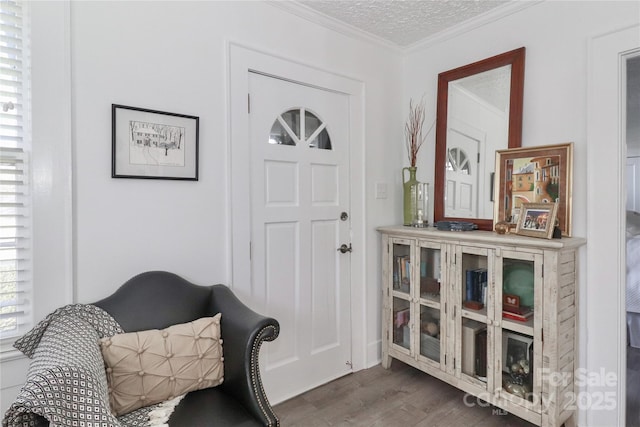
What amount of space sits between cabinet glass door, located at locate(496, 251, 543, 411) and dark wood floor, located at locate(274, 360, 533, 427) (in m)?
0.26

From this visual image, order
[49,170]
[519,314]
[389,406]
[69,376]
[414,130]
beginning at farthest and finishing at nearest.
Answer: [414,130], [389,406], [519,314], [49,170], [69,376]

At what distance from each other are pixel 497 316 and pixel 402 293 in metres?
0.68

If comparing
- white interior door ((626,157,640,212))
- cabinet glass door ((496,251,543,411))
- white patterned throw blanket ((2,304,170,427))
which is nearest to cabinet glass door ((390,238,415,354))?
cabinet glass door ((496,251,543,411))

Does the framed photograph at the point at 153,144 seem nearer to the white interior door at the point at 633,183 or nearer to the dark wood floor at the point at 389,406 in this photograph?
the dark wood floor at the point at 389,406

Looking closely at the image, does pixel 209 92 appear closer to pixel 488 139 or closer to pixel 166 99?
pixel 166 99

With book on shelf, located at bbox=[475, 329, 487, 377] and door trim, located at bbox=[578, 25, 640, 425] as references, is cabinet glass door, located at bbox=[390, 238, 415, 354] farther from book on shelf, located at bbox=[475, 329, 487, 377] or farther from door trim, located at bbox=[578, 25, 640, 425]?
door trim, located at bbox=[578, 25, 640, 425]

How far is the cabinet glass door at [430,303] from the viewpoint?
7.37 ft

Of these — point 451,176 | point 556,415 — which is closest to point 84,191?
point 451,176

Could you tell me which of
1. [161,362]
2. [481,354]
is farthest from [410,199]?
[161,362]

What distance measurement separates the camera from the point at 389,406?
2.12 metres

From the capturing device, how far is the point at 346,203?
254cm

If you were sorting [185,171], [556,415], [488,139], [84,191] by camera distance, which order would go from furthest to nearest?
[488,139]
[185,171]
[556,415]
[84,191]

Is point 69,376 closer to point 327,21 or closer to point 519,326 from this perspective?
point 519,326

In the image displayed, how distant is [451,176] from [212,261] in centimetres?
178
